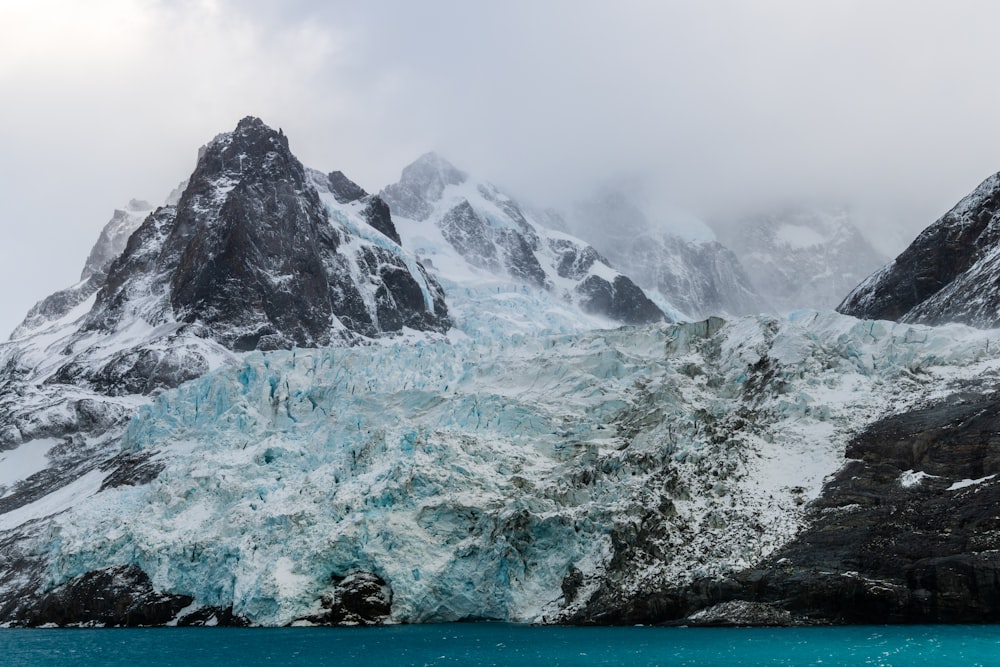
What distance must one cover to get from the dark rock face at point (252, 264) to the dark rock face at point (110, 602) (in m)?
→ 59.5

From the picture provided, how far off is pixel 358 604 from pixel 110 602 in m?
20.3

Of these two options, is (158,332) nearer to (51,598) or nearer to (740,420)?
(51,598)

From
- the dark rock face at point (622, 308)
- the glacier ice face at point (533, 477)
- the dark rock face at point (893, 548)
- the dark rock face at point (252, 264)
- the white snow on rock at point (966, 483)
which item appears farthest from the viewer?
the dark rock face at point (622, 308)

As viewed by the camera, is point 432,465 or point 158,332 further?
point 158,332

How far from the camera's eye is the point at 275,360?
Answer: 9200 centimetres

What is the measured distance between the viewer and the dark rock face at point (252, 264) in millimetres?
135125

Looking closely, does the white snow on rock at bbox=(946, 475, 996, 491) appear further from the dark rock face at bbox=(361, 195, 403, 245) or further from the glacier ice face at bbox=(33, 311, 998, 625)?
the dark rock face at bbox=(361, 195, 403, 245)

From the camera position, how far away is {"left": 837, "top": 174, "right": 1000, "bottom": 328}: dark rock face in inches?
3054

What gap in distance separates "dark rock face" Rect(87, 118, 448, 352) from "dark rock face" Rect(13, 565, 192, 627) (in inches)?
2343

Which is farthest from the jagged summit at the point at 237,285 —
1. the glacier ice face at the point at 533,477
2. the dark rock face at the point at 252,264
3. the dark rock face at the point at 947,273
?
the dark rock face at the point at 947,273

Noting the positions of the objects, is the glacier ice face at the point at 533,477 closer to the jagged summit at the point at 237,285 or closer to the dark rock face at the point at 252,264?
the jagged summit at the point at 237,285

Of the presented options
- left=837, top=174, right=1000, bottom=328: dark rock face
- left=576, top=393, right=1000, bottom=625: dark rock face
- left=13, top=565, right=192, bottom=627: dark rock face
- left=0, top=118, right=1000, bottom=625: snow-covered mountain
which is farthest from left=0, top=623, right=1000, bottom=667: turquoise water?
left=837, top=174, right=1000, bottom=328: dark rock face

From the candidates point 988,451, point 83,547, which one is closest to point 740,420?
point 988,451

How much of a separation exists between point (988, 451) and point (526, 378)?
38767 mm
